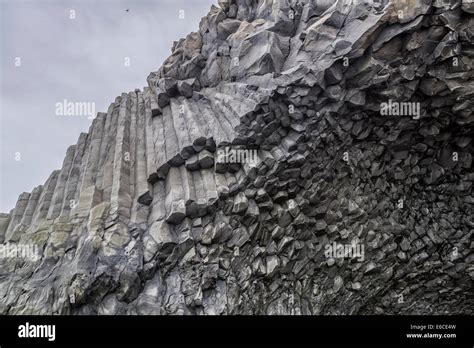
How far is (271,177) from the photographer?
450 inches

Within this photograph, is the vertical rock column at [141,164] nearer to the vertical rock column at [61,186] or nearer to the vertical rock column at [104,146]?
the vertical rock column at [104,146]

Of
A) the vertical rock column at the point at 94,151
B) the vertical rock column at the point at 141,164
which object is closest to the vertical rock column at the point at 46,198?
the vertical rock column at the point at 94,151

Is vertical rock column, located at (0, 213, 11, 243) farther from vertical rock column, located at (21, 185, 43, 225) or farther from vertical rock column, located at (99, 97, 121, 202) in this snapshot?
vertical rock column, located at (99, 97, 121, 202)

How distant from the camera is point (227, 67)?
1405 cm

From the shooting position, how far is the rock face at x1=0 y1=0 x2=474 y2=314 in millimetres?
9484

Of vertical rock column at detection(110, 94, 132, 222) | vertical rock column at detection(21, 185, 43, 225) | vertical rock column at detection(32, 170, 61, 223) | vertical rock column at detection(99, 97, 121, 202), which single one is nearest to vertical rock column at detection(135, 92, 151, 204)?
vertical rock column at detection(110, 94, 132, 222)

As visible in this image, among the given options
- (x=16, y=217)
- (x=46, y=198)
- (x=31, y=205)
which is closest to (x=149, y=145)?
(x=46, y=198)

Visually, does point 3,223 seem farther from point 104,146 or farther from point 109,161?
point 104,146

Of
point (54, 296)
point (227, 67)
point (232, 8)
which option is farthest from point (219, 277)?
point (232, 8)
